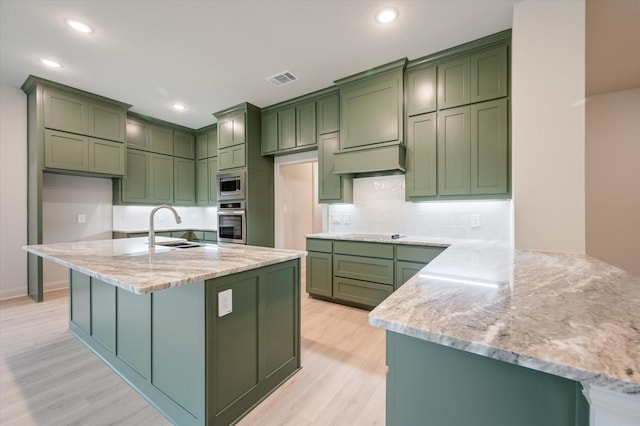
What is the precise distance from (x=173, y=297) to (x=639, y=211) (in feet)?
17.2

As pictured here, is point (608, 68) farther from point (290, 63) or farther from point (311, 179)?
point (311, 179)

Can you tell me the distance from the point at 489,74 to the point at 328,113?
191cm

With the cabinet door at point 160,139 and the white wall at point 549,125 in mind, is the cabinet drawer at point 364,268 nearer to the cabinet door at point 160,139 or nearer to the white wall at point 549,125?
the white wall at point 549,125

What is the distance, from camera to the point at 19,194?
363cm

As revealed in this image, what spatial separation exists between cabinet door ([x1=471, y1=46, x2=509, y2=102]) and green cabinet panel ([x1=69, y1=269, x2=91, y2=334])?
4.12 m

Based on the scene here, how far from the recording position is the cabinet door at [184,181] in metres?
5.26

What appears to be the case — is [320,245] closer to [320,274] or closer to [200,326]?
[320,274]

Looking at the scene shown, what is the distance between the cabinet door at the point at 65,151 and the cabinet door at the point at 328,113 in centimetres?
345

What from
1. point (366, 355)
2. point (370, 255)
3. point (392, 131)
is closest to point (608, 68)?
point (392, 131)

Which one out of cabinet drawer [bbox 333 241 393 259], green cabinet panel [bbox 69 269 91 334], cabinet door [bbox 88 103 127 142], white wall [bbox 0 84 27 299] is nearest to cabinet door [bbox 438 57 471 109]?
cabinet drawer [bbox 333 241 393 259]

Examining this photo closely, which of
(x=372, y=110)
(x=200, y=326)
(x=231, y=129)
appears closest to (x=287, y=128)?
(x=231, y=129)

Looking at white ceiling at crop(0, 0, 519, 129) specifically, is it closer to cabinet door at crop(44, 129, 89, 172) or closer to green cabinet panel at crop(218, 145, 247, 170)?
cabinet door at crop(44, 129, 89, 172)

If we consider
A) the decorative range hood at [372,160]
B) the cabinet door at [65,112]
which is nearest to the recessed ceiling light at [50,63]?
the cabinet door at [65,112]

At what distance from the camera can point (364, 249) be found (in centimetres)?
311
